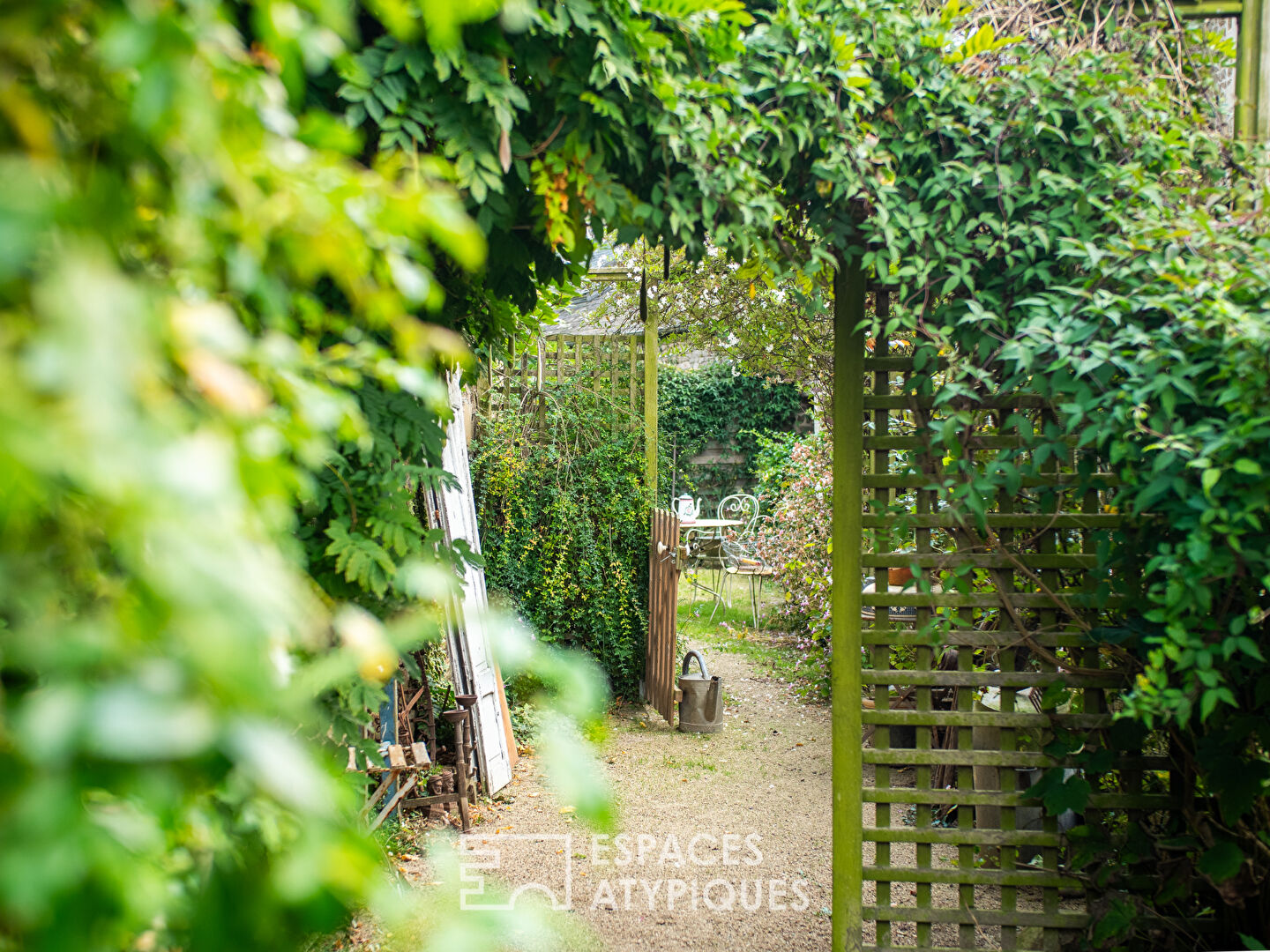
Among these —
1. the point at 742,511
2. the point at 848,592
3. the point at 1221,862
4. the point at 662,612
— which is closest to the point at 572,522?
the point at 662,612

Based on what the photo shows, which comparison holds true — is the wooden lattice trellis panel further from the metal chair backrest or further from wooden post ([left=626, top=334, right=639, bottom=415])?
the metal chair backrest

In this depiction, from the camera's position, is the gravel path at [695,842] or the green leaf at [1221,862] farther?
the gravel path at [695,842]

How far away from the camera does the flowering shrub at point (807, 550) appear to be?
534 cm

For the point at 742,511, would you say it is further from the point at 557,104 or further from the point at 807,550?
the point at 557,104

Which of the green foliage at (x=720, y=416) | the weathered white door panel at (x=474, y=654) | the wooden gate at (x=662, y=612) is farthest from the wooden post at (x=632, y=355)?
the green foliage at (x=720, y=416)

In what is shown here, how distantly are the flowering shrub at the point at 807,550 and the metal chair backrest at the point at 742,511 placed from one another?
0.81m

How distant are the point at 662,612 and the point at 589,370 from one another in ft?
5.63

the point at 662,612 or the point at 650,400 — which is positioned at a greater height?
the point at 650,400

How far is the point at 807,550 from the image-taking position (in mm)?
5660

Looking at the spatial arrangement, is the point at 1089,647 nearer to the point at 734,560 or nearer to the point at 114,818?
the point at 114,818

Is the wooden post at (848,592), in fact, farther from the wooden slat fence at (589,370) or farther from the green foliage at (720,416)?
the green foliage at (720,416)

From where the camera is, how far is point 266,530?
572 mm

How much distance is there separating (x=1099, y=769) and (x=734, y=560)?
5.51 m

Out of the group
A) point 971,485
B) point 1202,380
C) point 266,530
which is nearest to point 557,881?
point 971,485
